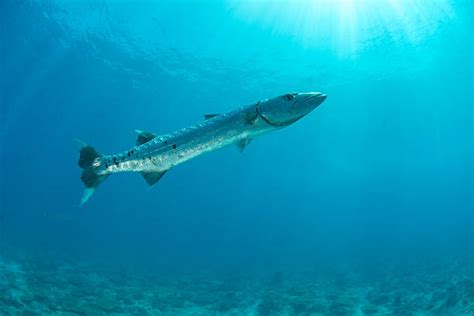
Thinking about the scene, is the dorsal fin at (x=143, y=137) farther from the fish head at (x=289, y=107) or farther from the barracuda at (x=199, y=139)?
the fish head at (x=289, y=107)

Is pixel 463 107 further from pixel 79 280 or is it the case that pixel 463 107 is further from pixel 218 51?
pixel 79 280

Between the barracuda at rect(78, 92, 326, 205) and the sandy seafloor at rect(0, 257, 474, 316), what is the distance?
1026cm

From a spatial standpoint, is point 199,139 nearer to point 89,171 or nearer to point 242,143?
point 242,143

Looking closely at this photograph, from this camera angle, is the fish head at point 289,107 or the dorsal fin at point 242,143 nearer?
the fish head at point 289,107

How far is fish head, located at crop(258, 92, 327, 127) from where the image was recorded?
9.65ft

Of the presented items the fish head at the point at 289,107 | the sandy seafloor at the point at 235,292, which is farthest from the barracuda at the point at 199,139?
the sandy seafloor at the point at 235,292

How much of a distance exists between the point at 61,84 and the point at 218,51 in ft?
97.8

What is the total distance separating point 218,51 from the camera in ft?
120

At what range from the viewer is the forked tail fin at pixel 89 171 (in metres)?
3.58

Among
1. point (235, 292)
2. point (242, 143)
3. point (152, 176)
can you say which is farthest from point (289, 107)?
point (235, 292)

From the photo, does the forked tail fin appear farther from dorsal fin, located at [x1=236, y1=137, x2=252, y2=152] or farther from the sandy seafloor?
the sandy seafloor

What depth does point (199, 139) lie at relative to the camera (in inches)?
126

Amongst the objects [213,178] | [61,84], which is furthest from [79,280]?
[213,178]

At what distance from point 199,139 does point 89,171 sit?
1.24 m
